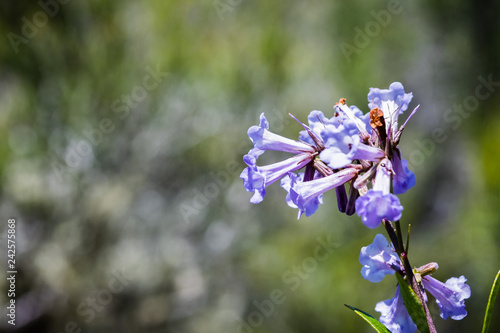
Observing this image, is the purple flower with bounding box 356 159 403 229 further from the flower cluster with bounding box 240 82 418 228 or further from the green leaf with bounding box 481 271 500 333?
the green leaf with bounding box 481 271 500 333

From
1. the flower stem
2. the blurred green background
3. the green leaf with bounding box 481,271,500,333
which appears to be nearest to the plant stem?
the flower stem

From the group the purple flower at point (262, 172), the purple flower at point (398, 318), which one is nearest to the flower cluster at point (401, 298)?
the purple flower at point (398, 318)

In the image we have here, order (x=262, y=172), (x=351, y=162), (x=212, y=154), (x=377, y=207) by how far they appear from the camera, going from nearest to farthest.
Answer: (x=377, y=207)
(x=351, y=162)
(x=262, y=172)
(x=212, y=154)

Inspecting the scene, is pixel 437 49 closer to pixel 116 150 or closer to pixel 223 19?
pixel 223 19

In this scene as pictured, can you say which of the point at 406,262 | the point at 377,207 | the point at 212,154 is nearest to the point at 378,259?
the point at 406,262

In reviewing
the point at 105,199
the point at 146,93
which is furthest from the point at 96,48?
the point at 105,199

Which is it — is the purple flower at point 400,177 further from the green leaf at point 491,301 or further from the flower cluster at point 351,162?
the green leaf at point 491,301

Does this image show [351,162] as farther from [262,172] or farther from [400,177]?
[262,172]
